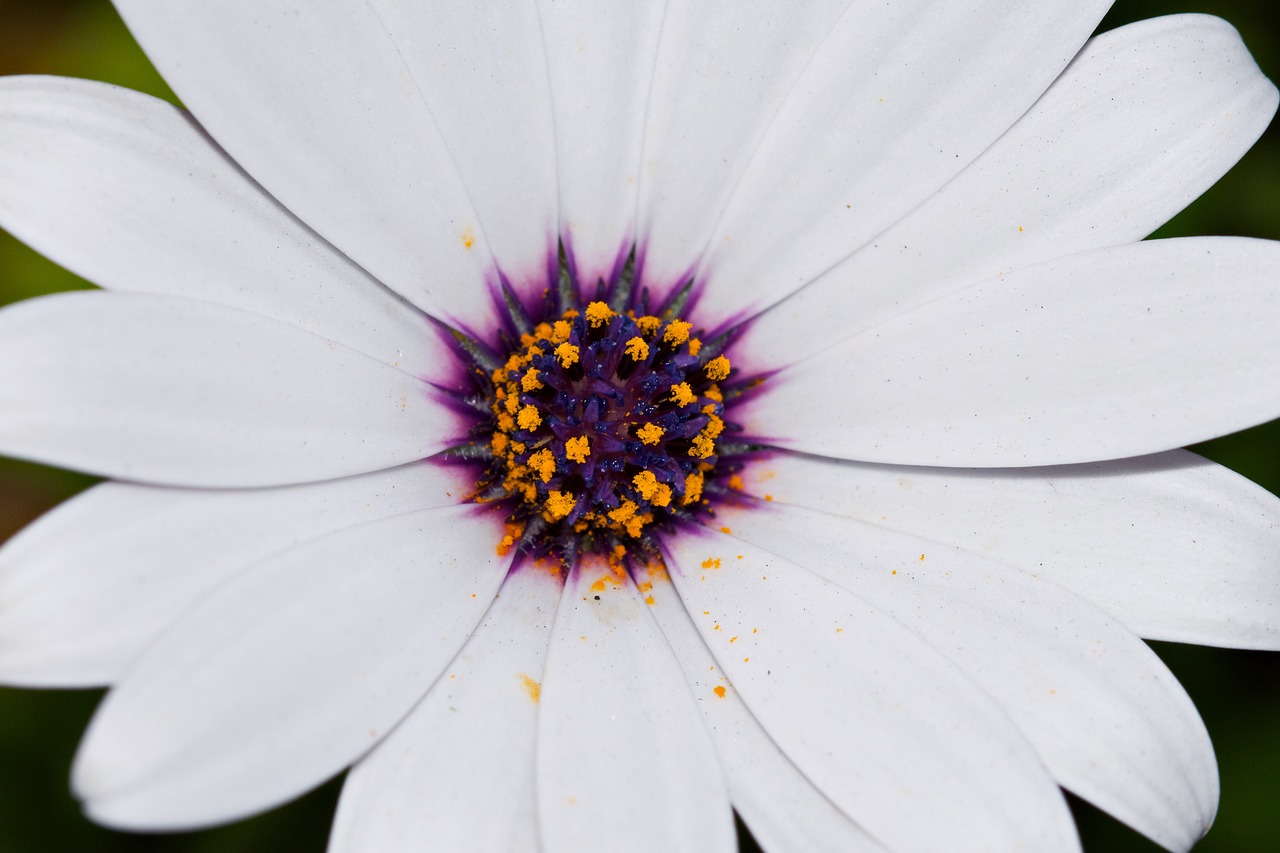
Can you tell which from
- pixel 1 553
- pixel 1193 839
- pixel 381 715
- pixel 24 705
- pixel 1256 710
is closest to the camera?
pixel 1 553

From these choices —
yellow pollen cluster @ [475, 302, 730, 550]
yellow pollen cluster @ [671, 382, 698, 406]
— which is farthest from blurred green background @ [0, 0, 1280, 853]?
yellow pollen cluster @ [671, 382, 698, 406]

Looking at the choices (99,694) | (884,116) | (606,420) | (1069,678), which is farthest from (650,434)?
(99,694)

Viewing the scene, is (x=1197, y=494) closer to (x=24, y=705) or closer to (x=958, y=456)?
(x=958, y=456)

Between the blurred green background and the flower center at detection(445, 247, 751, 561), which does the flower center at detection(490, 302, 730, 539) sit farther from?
the blurred green background

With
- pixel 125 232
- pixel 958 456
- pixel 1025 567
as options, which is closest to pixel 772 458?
pixel 958 456

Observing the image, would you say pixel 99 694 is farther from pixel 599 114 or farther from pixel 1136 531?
pixel 1136 531

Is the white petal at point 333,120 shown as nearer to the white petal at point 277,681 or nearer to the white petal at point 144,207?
the white petal at point 144,207
